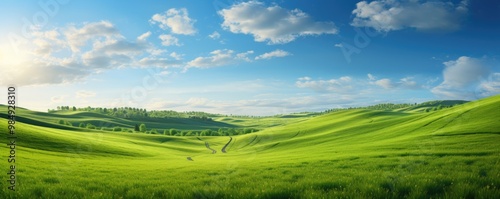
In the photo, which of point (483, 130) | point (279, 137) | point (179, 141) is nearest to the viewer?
point (483, 130)

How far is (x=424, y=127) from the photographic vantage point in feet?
208

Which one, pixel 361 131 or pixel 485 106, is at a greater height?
pixel 485 106

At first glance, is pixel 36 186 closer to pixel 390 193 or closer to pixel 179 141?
pixel 390 193

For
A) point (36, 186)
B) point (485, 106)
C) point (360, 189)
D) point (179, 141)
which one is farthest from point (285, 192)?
point (179, 141)

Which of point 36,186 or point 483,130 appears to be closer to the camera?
point 36,186

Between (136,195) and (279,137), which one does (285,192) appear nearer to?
(136,195)

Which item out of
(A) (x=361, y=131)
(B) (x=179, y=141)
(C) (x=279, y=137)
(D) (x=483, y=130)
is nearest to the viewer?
(D) (x=483, y=130)

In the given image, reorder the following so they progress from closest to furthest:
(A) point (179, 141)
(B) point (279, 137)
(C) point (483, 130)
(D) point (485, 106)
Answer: (C) point (483, 130) → (D) point (485, 106) → (B) point (279, 137) → (A) point (179, 141)

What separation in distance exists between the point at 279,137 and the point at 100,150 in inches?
2721

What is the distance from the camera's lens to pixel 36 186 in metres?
15.8

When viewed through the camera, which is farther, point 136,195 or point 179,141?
point 179,141

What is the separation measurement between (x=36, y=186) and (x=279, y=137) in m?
106

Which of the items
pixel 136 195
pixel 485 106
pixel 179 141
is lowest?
pixel 179 141

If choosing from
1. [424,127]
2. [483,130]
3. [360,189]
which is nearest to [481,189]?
[360,189]
